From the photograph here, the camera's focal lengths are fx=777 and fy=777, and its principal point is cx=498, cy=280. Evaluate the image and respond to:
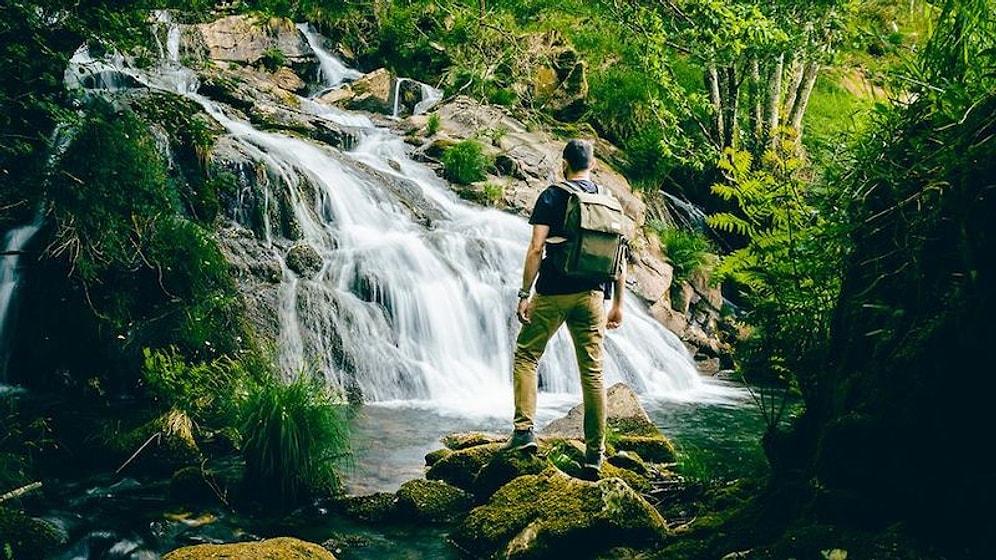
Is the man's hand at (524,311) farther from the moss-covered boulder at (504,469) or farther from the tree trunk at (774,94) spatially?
the tree trunk at (774,94)

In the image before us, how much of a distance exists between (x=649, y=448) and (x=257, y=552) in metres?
3.95

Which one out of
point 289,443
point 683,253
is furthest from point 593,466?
point 683,253

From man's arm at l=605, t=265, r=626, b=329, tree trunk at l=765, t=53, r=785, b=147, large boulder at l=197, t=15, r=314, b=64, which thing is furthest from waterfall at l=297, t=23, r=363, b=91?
man's arm at l=605, t=265, r=626, b=329

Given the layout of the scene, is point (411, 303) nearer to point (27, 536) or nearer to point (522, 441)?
point (522, 441)

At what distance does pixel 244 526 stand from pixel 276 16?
19291mm

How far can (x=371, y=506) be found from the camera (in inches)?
223

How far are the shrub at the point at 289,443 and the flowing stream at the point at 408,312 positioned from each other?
49.8 inches

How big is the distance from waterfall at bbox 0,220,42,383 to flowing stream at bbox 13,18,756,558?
0.08 m

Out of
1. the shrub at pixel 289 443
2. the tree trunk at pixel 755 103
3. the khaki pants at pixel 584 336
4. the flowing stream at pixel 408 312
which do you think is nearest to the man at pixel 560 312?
the khaki pants at pixel 584 336

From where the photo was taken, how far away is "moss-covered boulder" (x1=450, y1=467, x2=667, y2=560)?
4.26 metres

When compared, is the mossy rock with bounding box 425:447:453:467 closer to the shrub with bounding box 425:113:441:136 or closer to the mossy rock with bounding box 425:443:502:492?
the mossy rock with bounding box 425:443:502:492

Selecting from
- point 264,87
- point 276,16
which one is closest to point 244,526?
point 264,87

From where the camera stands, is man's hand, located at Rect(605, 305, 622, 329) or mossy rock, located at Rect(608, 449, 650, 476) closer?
man's hand, located at Rect(605, 305, 622, 329)

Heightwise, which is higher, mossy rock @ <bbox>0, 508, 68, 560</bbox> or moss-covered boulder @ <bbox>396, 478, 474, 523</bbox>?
moss-covered boulder @ <bbox>396, 478, 474, 523</bbox>
